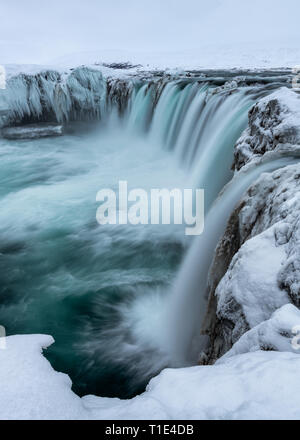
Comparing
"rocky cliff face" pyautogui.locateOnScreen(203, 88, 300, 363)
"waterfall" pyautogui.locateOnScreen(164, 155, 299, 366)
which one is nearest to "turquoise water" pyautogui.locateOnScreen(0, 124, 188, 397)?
"waterfall" pyautogui.locateOnScreen(164, 155, 299, 366)

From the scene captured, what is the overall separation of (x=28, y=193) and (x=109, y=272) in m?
4.83

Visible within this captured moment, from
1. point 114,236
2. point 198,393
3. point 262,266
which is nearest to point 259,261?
point 262,266

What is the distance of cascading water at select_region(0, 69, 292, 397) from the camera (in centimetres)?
393

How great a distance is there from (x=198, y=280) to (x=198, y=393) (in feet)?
8.40

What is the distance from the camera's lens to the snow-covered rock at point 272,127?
12.4 ft

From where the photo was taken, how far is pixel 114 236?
22.2 ft

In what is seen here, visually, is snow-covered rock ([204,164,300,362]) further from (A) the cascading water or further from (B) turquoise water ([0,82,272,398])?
(B) turquoise water ([0,82,272,398])

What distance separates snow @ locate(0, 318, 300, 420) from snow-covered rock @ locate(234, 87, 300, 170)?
281 cm

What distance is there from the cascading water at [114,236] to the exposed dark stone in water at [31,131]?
586mm

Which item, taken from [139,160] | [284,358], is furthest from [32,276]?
Answer: [139,160]

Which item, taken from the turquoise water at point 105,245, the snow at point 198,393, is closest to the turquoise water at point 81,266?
the turquoise water at point 105,245

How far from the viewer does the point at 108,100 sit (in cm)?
1478

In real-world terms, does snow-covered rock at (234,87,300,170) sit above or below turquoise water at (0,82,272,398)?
above

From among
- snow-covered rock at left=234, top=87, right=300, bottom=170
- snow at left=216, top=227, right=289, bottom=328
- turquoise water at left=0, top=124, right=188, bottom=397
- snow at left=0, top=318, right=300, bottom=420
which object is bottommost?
turquoise water at left=0, top=124, right=188, bottom=397
